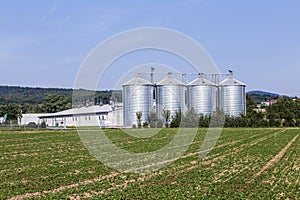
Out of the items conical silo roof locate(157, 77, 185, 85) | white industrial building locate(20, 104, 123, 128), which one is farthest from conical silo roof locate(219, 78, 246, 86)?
white industrial building locate(20, 104, 123, 128)

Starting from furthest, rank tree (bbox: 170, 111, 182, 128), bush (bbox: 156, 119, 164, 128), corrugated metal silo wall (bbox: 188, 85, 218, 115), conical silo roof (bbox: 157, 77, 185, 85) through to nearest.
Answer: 1. corrugated metal silo wall (bbox: 188, 85, 218, 115)
2. conical silo roof (bbox: 157, 77, 185, 85)
3. tree (bbox: 170, 111, 182, 128)
4. bush (bbox: 156, 119, 164, 128)

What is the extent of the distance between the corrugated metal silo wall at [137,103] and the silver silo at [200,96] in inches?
313

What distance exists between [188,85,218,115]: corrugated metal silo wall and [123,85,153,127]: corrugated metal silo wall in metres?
7.94

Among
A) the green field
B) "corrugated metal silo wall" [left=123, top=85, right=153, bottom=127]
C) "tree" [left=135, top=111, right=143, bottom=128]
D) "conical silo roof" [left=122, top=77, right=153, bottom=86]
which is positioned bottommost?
the green field

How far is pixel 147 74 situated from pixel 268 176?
64.7 metres

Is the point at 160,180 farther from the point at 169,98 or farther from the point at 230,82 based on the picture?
the point at 230,82

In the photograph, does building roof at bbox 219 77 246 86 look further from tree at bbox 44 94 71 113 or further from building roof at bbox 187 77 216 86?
tree at bbox 44 94 71 113

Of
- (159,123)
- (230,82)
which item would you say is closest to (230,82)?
(230,82)

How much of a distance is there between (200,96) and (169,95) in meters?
5.88

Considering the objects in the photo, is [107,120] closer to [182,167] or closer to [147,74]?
[147,74]

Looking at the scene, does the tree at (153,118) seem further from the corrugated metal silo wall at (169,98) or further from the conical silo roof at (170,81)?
the conical silo roof at (170,81)

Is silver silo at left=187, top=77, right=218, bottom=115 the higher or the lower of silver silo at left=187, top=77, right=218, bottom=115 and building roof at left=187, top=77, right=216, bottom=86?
the lower

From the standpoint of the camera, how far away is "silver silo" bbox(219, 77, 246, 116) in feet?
299

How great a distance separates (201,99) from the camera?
86312 millimetres
